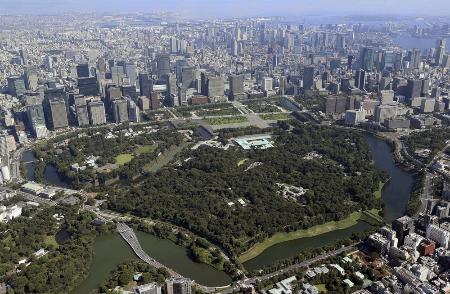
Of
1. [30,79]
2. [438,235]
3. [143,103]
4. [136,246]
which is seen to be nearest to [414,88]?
[143,103]

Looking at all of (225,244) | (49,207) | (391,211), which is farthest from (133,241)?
(391,211)

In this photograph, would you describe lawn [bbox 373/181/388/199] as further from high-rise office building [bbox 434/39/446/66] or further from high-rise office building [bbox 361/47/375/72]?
high-rise office building [bbox 434/39/446/66]

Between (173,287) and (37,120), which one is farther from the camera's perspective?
(37,120)

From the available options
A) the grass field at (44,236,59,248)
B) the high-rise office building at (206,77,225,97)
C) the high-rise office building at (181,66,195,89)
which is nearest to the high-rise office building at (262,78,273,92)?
the high-rise office building at (206,77,225,97)

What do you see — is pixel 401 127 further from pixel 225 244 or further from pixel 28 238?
pixel 28 238

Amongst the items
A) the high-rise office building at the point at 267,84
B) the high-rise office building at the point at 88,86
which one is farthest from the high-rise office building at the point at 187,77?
the high-rise office building at the point at 88,86

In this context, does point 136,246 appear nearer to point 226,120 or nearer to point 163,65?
point 226,120

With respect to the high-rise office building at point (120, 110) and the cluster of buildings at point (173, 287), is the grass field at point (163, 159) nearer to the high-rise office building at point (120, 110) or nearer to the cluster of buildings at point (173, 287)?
the high-rise office building at point (120, 110)
